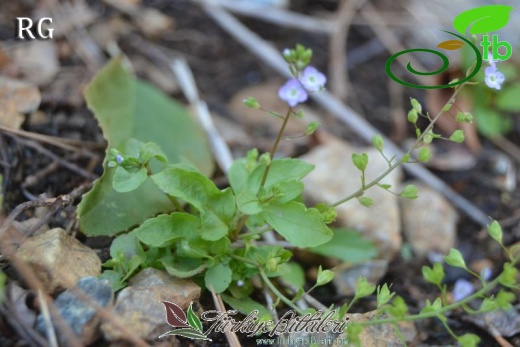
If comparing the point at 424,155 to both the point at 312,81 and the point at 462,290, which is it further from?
the point at 462,290

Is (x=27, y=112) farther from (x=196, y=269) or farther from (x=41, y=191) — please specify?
(x=196, y=269)

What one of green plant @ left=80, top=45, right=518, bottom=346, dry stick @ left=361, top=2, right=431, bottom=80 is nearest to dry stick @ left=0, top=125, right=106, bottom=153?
green plant @ left=80, top=45, right=518, bottom=346

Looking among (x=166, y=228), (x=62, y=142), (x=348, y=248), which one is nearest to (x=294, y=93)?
(x=166, y=228)

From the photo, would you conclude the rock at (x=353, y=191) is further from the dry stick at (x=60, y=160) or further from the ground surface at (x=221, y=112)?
the dry stick at (x=60, y=160)

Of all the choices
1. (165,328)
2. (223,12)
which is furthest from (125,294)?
(223,12)

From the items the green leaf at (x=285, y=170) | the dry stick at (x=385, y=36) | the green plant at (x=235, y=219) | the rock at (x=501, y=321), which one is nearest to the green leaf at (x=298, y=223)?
the green plant at (x=235, y=219)

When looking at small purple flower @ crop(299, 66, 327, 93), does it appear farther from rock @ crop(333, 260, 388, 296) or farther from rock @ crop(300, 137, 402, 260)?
rock @ crop(333, 260, 388, 296)

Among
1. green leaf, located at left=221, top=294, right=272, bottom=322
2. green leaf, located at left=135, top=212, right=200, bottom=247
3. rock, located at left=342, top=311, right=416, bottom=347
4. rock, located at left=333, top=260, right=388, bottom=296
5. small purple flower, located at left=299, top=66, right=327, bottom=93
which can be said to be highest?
small purple flower, located at left=299, top=66, right=327, bottom=93
